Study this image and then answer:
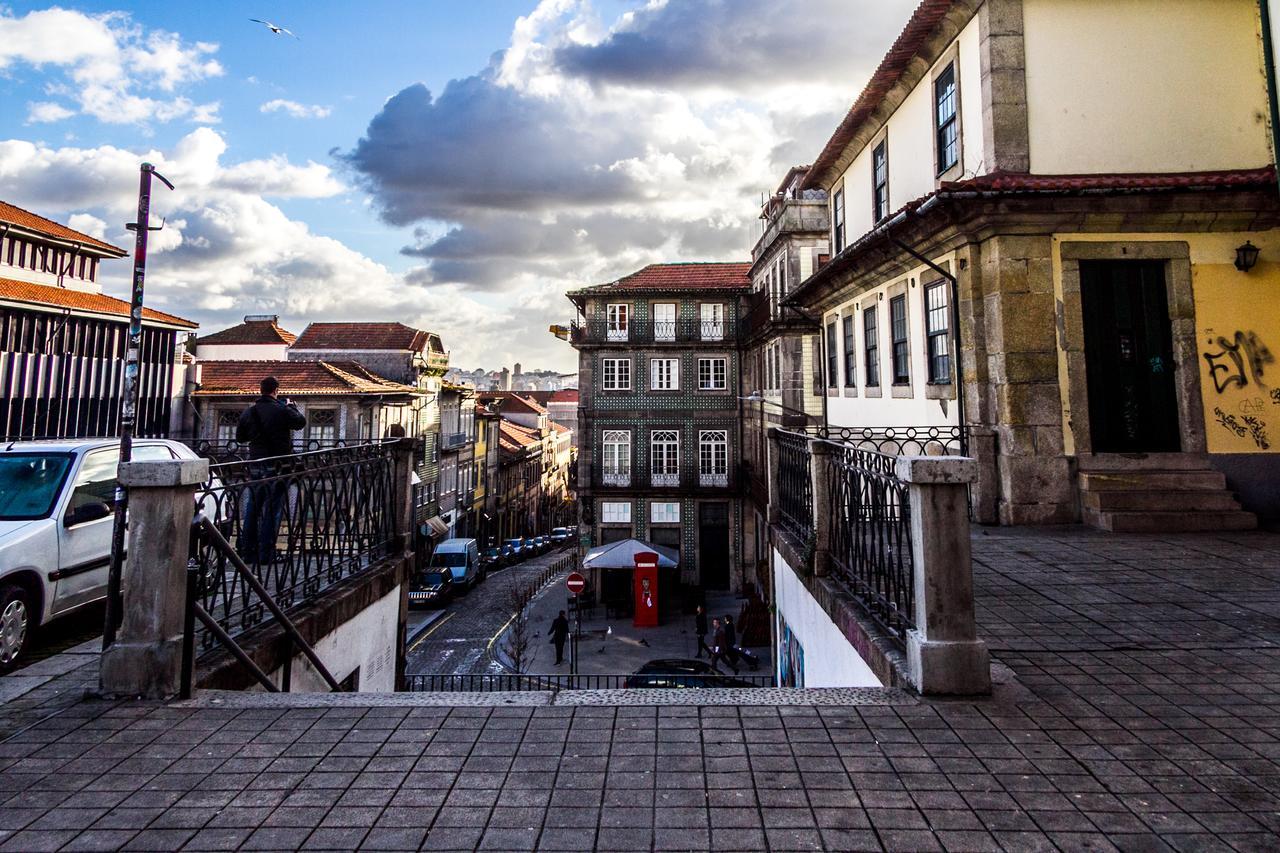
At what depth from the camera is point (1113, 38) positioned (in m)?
9.80

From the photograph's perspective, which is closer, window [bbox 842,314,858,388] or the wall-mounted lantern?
the wall-mounted lantern

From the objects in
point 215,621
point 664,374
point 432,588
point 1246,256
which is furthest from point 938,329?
point 432,588

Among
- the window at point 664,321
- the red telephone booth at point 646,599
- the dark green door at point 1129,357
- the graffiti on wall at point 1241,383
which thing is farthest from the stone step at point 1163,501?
the window at point 664,321

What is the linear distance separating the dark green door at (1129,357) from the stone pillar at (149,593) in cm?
1078

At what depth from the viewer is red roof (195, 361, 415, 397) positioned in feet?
105

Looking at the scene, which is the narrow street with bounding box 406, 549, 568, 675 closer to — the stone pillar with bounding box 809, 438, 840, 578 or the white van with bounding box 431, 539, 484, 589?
the white van with bounding box 431, 539, 484, 589

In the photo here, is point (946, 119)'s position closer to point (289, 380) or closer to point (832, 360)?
point (832, 360)

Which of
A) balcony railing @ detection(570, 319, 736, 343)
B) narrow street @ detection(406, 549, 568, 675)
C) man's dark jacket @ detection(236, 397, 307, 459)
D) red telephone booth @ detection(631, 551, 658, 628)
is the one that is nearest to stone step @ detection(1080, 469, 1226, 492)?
man's dark jacket @ detection(236, 397, 307, 459)

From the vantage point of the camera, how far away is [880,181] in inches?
567

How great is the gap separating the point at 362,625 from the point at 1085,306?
34.1 ft

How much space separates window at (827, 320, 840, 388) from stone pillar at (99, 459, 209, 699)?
47.4 feet

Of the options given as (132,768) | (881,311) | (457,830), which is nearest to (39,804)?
(132,768)

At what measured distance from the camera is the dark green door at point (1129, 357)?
31.1 ft

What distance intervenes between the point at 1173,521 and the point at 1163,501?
0.33m
